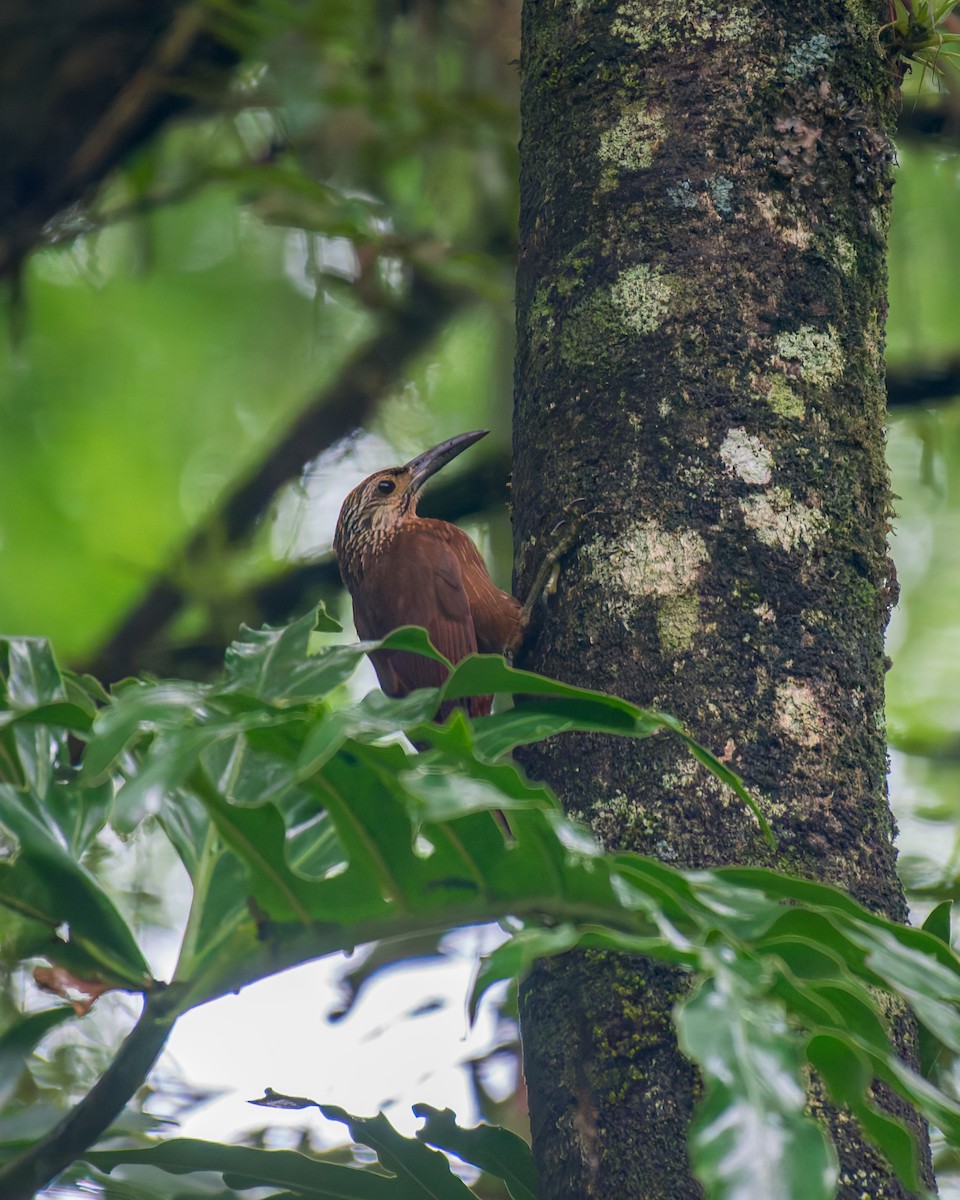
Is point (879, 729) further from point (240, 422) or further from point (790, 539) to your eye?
point (240, 422)

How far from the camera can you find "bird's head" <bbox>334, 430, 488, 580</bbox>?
3.88 metres

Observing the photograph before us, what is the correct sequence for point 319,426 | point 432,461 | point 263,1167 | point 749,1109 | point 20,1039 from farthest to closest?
point 319,426
point 432,461
point 263,1167
point 20,1039
point 749,1109

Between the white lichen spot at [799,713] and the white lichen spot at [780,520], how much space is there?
20 centimetres

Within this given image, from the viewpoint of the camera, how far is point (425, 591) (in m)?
3.27

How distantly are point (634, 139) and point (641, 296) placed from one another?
0.26 metres

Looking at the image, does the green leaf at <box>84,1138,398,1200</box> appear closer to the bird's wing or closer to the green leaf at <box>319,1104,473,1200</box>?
the green leaf at <box>319,1104,473,1200</box>

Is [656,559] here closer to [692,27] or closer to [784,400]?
[784,400]

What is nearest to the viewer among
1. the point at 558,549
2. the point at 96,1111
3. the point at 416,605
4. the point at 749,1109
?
the point at 749,1109

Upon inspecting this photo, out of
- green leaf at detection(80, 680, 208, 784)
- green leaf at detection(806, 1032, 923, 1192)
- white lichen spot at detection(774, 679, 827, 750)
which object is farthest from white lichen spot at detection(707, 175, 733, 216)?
green leaf at detection(806, 1032, 923, 1192)

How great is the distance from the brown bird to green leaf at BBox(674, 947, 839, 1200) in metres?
1.60

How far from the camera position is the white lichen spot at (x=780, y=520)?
5.94 ft

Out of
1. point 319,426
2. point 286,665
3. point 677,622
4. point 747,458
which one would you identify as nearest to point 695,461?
point 747,458

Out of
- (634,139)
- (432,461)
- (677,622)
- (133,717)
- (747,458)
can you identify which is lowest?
(432,461)

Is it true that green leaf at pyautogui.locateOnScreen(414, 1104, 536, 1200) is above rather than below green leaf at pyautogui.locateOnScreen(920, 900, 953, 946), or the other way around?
below
